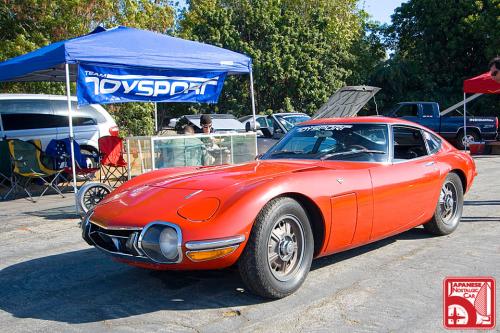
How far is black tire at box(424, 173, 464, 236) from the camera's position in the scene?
5.55 metres

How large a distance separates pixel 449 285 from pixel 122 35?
6.56m

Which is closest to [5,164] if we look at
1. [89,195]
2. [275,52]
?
[89,195]

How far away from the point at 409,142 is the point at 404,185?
3.61 feet

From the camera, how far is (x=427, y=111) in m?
19.5

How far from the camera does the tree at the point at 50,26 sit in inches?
552

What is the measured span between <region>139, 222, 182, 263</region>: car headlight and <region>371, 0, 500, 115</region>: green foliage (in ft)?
77.6

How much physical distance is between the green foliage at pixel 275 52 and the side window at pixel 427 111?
517 cm

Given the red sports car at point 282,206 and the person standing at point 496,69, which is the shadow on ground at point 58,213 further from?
the person standing at point 496,69

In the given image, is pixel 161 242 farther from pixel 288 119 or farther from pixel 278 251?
pixel 288 119

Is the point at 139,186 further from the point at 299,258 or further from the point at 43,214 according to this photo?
the point at 43,214

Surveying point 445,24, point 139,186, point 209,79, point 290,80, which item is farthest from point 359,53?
point 139,186

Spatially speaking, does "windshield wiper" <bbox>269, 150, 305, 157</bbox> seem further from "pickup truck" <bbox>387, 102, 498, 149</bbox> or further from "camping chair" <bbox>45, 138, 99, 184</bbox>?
"pickup truck" <bbox>387, 102, 498, 149</bbox>

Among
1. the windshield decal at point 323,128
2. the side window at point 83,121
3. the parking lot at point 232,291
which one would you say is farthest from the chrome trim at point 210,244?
the side window at point 83,121

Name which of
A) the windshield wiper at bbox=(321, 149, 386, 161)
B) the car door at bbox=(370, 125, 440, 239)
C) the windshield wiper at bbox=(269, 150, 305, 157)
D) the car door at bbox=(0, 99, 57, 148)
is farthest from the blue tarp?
the car door at bbox=(370, 125, 440, 239)
